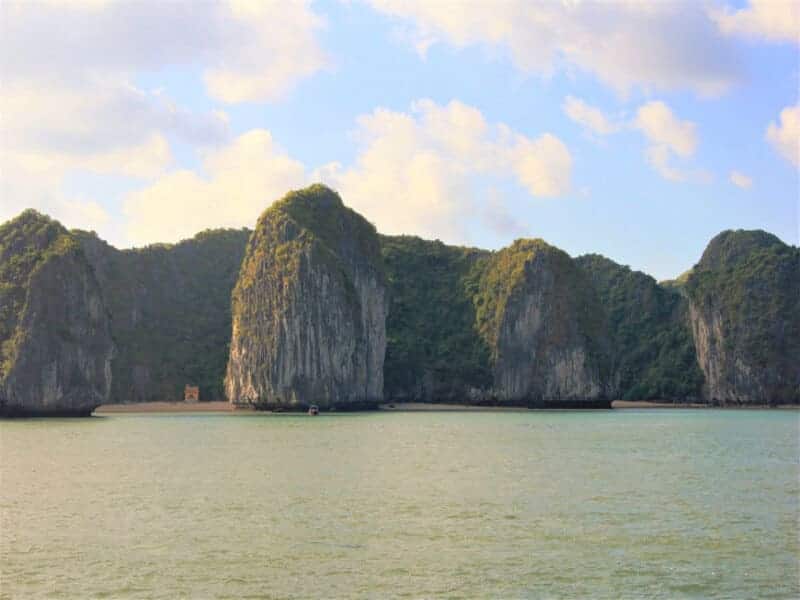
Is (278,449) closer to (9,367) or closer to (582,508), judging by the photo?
(582,508)

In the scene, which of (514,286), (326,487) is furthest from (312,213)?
(326,487)

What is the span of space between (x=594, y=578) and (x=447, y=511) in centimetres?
1268

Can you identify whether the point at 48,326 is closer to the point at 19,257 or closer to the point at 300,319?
the point at 19,257

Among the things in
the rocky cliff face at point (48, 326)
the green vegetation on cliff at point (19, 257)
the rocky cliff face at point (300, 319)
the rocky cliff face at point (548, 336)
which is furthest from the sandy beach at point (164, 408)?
the rocky cliff face at point (548, 336)

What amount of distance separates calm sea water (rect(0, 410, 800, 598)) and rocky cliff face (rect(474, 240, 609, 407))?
364ft

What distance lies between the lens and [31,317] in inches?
4786

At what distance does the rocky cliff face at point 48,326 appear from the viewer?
119 meters

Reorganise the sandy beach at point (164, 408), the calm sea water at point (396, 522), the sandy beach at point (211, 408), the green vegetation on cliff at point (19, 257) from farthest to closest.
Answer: the sandy beach at point (211, 408)
the sandy beach at point (164, 408)
the green vegetation on cliff at point (19, 257)
the calm sea water at point (396, 522)

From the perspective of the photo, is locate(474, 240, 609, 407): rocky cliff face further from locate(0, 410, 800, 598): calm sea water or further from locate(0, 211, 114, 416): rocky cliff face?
locate(0, 410, 800, 598): calm sea water

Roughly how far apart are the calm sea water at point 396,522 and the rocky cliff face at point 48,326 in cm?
5032

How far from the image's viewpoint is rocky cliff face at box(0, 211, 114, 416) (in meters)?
119

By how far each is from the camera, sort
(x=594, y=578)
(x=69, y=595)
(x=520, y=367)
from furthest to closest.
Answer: (x=520, y=367) → (x=594, y=578) → (x=69, y=595)

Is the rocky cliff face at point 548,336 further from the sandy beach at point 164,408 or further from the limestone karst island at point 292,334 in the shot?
the sandy beach at point 164,408

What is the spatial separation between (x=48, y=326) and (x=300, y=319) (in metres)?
40.9
